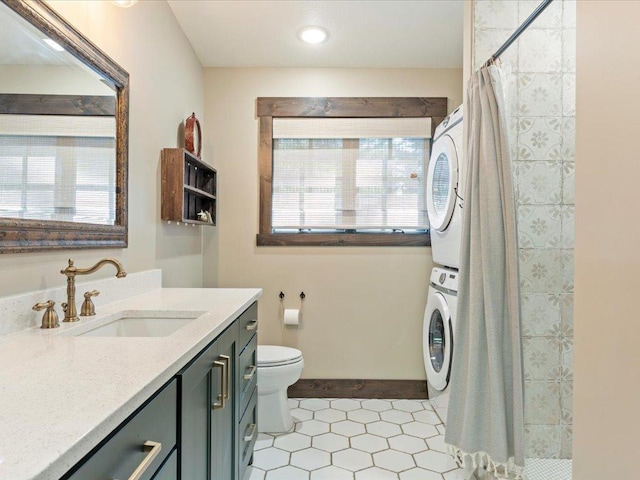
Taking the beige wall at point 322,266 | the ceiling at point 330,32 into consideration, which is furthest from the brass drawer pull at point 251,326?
the ceiling at point 330,32

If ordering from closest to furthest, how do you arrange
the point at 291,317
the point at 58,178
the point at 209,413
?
the point at 209,413 → the point at 58,178 → the point at 291,317

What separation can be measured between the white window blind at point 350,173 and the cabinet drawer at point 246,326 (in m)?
1.12

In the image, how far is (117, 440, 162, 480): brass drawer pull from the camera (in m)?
0.67

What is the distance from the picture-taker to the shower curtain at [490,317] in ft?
4.90

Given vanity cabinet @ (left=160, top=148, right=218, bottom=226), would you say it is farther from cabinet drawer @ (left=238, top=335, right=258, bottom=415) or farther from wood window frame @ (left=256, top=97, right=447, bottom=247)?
cabinet drawer @ (left=238, top=335, right=258, bottom=415)

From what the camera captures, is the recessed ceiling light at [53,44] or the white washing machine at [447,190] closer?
the recessed ceiling light at [53,44]

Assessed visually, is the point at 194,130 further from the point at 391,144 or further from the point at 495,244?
the point at 495,244

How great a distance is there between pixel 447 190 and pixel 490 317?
3.14 feet

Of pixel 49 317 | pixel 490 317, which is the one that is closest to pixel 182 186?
pixel 49 317

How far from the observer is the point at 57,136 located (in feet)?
4.01

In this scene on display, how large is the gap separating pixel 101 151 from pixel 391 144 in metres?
1.96

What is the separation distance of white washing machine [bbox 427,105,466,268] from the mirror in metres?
1.62

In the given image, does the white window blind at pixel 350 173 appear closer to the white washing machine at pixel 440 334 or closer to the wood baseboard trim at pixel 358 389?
the white washing machine at pixel 440 334

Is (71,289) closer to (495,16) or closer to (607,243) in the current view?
(607,243)
